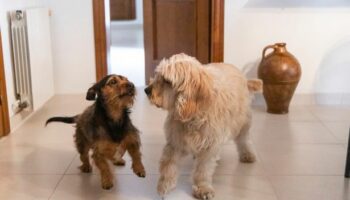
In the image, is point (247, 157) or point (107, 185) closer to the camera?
point (107, 185)

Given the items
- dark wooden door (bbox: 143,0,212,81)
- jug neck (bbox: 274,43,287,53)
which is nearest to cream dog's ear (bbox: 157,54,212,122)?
jug neck (bbox: 274,43,287,53)

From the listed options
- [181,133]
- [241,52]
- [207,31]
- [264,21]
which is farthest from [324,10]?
[181,133]

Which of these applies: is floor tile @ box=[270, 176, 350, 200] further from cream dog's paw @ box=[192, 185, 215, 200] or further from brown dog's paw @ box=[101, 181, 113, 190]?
brown dog's paw @ box=[101, 181, 113, 190]

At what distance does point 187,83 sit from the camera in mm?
1993

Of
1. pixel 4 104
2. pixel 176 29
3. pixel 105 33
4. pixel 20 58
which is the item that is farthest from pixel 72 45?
pixel 4 104

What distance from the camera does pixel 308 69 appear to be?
13.2 ft

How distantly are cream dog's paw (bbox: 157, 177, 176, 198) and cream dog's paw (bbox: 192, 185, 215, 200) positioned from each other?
122mm

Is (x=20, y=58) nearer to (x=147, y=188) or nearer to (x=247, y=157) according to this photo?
(x=147, y=188)

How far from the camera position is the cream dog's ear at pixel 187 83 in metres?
2.00

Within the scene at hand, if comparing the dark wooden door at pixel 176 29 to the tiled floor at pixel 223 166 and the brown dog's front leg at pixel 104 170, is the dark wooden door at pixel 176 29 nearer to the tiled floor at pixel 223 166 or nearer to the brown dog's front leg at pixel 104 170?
the tiled floor at pixel 223 166

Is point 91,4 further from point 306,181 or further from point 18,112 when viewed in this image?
point 306,181

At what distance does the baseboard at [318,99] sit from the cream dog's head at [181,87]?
2.06 meters

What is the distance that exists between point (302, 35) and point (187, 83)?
227 centimetres

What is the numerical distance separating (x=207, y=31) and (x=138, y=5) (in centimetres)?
A: 563
